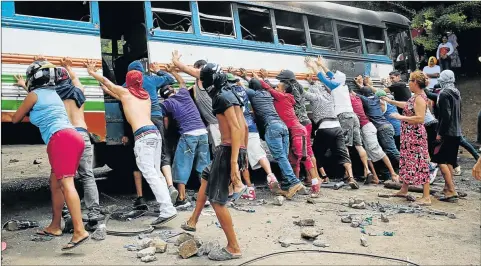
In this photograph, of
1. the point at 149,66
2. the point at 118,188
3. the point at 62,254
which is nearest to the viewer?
the point at 62,254

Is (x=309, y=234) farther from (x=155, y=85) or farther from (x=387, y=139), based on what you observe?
(x=387, y=139)

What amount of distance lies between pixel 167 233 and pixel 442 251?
2.71m

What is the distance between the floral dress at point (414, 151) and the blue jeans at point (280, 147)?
64.1 inches

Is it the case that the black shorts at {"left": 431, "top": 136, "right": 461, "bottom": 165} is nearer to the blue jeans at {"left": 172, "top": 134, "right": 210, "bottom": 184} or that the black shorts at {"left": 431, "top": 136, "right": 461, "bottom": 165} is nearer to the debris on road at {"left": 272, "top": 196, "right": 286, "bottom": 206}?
the debris on road at {"left": 272, "top": 196, "right": 286, "bottom": 206}

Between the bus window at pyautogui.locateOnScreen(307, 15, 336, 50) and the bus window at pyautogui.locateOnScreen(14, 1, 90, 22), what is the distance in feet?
14.1

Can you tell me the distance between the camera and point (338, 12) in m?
8.89

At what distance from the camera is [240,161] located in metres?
3.91

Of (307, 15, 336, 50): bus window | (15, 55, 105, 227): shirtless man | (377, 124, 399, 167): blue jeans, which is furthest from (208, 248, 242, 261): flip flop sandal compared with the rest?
(307, 15, 336, 50): bus window

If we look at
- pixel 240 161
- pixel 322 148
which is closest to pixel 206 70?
pixel 240 161

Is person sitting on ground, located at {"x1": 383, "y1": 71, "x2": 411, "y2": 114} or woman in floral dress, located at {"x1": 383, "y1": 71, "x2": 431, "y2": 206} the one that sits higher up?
person sitting on ground, located at {"x1": 383, "y1": 71, "x2": 411, "y2": 114}

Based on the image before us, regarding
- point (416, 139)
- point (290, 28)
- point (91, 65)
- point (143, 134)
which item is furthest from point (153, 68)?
point (416, 139)

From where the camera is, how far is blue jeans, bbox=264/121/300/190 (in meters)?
6.32

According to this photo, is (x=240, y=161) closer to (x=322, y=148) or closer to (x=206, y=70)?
(x=206, y=70)

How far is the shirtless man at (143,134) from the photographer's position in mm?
4594
